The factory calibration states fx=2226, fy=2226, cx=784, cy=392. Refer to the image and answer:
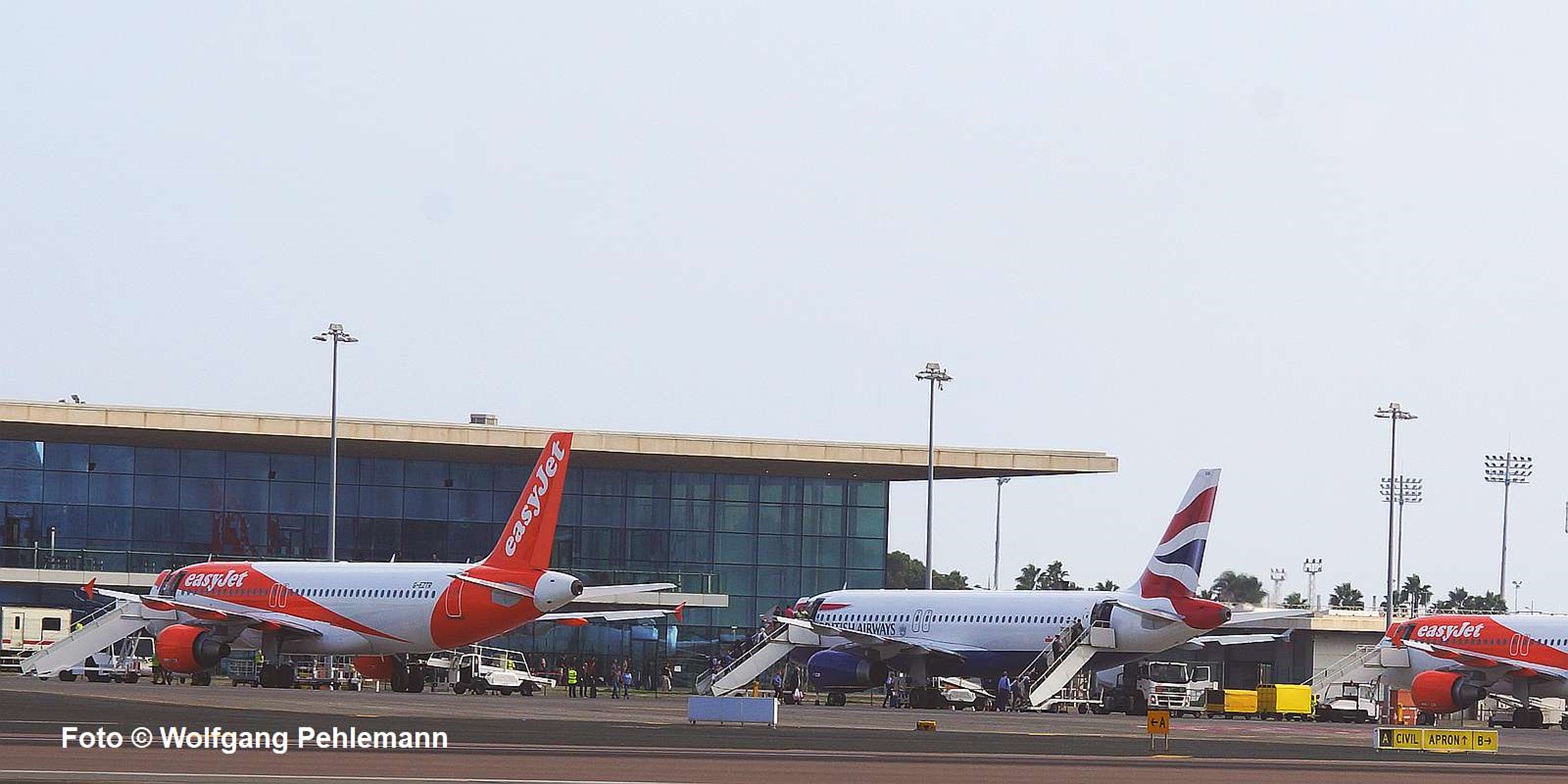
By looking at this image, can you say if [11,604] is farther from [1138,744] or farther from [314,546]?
[1138,744]

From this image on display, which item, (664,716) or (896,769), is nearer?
(896,769)

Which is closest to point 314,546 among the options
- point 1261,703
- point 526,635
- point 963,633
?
point 526,635

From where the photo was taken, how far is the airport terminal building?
7569 centimetres

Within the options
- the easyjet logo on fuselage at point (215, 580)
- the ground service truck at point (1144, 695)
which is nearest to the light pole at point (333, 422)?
the easyjet logo on fuselage at point (215, 580)

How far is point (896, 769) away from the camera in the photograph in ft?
86.6

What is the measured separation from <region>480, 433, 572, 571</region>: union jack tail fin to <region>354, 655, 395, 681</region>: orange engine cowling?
7.96 metres

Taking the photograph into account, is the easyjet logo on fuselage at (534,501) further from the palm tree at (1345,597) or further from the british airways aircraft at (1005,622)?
the palm tree at (1345,597)

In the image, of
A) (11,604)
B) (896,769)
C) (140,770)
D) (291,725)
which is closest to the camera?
(140,770)

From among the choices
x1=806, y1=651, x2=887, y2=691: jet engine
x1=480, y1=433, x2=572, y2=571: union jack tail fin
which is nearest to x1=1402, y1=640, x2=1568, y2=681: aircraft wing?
x1=806, y1=651, x2=887, y2=691: jet engine

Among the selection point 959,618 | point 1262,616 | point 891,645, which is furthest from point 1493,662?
point 891,645

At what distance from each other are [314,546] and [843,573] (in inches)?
765

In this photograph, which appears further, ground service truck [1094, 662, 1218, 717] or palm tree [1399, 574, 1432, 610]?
palm tree [1399, 574, 1432, 610]

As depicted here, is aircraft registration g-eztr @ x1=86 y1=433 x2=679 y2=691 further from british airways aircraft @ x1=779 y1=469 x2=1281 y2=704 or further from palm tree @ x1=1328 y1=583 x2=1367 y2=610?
palm tree @ x1=1328 y1=583 x2=1367 y2=610

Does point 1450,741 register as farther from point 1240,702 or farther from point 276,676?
point 276,676
